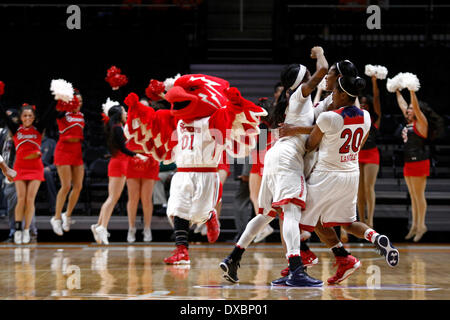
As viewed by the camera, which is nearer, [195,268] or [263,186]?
[263,186]

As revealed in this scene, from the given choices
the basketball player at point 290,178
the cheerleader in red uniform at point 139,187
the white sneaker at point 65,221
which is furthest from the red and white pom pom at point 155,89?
the white sneaker at point 65,221

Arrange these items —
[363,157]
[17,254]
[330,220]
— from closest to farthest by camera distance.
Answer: [330,220]
[17,254]
[363,157]

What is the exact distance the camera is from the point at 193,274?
18.3 ft

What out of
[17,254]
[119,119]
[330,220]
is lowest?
[17,254]

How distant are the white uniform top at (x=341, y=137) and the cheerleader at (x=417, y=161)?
3.61 metres

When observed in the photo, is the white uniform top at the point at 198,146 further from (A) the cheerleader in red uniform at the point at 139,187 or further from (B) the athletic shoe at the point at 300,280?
(A) the cheerleader in red uniform at the point at 139,187

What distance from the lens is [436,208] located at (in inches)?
374

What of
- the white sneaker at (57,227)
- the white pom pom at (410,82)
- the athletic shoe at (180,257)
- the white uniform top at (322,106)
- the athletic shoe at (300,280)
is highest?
the white pom pom at (410,82)

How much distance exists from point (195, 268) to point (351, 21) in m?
7.16

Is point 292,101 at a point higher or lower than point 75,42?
lower

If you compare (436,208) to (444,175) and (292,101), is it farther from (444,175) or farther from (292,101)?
(292,101)

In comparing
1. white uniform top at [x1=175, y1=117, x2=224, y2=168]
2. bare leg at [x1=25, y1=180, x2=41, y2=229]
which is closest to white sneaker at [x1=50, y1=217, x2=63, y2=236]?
bare leg at [x1=25, y1=180, x2=41, y2=229]

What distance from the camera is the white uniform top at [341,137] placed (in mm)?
4684
